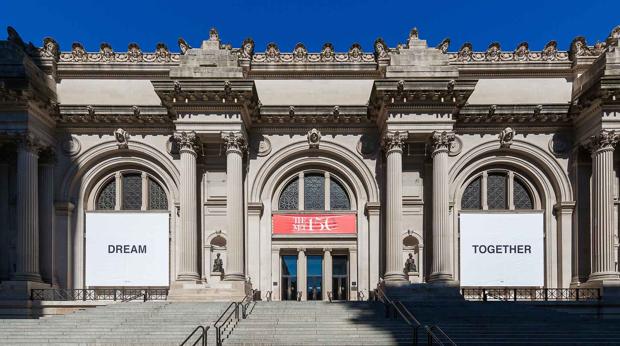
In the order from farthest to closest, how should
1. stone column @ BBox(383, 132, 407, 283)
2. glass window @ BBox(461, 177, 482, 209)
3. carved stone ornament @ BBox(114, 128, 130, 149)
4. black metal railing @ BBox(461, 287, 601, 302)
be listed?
1. glass window @ BBox(461, 177, 482, 209)
2. carved stone ornament @ BBox(114, 128, 130, 149)
3. black metal railing @ BBox(461, 287, 601, 302)
4. stone column @ BBox(383, 132, 407, 283)

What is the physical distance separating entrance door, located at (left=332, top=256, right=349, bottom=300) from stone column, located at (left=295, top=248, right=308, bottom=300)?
1.33 metres

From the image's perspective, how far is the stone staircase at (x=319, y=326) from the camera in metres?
18.1

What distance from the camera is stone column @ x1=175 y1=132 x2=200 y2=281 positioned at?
26297mm

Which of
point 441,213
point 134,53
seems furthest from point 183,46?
point 441,213

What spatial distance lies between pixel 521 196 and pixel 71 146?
20.9 metres

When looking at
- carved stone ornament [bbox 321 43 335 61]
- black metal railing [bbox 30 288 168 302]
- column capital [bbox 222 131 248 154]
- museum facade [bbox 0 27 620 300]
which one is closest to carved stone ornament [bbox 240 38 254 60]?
museum facade [bbox 0 27 620 300]

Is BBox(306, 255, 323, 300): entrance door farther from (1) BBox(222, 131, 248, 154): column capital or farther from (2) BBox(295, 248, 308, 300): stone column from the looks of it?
(1) BBox(222, 131, 248, 154): column capital

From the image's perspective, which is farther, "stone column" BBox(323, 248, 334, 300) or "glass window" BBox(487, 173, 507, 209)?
"glass window" BBox(487, 173, 507, 209)

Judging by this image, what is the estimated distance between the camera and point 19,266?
1045 inches

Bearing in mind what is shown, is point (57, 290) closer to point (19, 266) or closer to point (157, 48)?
point (19, 266)

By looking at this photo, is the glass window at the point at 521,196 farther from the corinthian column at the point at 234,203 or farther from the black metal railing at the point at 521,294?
the corinthian column at the point at 234,203

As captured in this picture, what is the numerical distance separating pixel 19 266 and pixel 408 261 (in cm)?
1628

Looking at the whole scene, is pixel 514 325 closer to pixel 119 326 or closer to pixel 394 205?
pixel 394 205

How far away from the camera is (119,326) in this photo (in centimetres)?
2002
